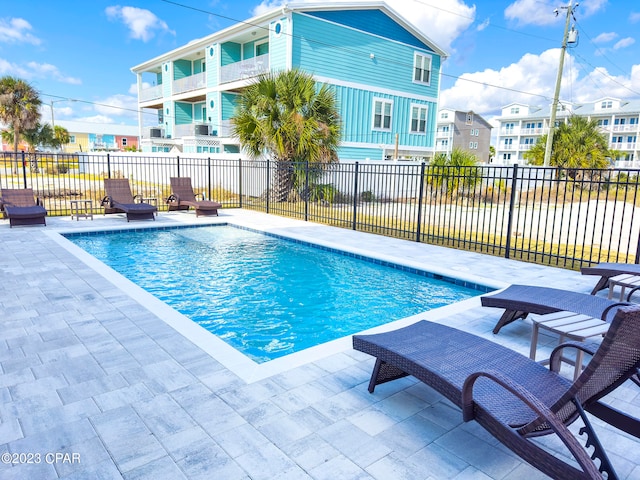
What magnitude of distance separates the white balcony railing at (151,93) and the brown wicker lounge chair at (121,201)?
18.0 m

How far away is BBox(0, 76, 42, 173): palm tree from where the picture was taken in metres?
27.7

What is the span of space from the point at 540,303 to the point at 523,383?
1.89 meters

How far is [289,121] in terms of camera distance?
14656mm

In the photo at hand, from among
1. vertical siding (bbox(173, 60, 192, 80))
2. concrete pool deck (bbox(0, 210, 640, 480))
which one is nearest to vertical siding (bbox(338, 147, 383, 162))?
vertical siding (bbox(173, 60, 192, 80))

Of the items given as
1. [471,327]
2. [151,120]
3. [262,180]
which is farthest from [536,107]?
[471,327]

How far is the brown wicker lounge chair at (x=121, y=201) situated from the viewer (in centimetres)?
1184

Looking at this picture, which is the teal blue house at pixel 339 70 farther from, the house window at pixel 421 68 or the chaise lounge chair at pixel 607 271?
the chaise lounge chair at pixel 607 271

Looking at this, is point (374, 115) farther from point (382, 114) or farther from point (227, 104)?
point (227, 104)

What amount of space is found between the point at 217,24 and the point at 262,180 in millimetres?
10574

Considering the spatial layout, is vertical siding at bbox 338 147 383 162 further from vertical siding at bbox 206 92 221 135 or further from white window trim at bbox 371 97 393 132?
vertical siding at bbox 206 92 221 135

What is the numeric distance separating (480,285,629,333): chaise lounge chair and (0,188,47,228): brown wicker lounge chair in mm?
10482

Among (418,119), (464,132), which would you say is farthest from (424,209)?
(464,132)

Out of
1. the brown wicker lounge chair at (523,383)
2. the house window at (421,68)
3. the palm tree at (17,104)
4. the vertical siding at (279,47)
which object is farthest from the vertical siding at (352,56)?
the palm tree at (17,104)

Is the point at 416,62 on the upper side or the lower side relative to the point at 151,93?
upper
